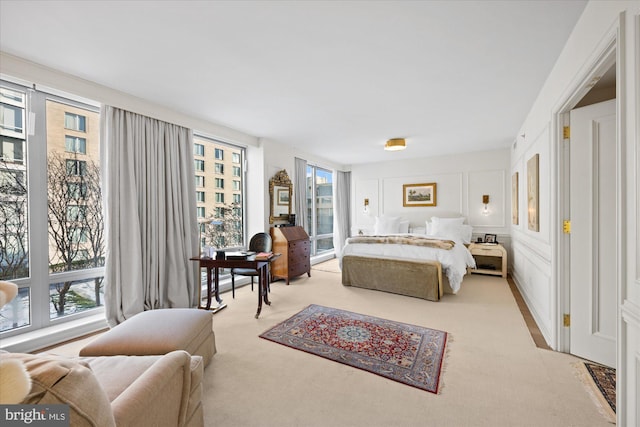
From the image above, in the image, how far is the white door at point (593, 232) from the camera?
2135 millimetres

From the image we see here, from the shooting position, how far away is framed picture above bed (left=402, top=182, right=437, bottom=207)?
6426mm

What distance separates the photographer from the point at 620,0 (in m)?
1.39

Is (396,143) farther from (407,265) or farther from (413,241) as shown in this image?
(407,265)

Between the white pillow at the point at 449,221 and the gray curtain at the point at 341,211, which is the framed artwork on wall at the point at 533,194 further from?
the gray curtain at the point at 341,211

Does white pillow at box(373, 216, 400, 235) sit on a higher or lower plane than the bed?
higher

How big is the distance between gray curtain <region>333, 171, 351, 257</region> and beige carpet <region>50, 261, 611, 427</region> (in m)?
4.28

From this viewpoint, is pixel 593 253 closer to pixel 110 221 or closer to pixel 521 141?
pixel 521 141

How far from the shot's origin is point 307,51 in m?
2.25

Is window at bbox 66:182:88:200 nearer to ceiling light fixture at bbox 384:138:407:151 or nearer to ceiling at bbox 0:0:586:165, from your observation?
ceiling at bbox 0:0:586:165

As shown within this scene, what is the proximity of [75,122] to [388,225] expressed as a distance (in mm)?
5685

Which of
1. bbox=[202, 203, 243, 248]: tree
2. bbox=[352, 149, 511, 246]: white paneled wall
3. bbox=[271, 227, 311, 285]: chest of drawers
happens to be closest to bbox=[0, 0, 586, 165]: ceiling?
bbox=[202, 203, 243, 248]: tree

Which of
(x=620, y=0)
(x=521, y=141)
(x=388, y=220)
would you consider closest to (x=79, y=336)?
(x=620, y=0)

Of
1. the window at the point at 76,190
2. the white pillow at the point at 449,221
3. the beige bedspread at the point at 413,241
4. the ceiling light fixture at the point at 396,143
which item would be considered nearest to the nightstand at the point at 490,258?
the white pillow at the point at 449,221

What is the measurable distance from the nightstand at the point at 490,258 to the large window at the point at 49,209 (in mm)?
5905
